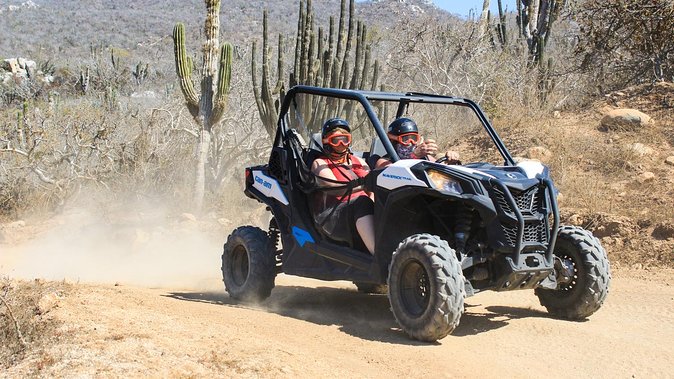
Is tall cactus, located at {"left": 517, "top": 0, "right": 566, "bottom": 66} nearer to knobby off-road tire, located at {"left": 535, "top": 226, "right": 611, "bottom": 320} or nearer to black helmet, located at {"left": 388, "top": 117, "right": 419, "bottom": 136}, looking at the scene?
black helmet, located at {"left": 388, "top": 117, "right": 419, "bottom": 136}

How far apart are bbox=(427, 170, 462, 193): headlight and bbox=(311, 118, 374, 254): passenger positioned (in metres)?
0.82

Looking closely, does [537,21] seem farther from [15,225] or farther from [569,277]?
[569,277]

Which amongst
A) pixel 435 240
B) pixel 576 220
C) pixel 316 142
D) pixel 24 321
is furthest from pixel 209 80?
pixel 24 321

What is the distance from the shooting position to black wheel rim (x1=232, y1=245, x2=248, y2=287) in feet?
26.5

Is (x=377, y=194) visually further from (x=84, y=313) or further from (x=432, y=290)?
(x=84, y=313)

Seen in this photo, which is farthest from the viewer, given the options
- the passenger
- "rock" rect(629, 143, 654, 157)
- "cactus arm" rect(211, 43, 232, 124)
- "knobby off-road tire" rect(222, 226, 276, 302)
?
"cactus arm" rect(211, 43, 232, 124)

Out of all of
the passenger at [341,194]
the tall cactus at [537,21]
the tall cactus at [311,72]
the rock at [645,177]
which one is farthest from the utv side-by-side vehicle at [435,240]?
the tall cactus at [537,21]

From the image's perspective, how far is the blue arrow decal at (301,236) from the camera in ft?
23.5

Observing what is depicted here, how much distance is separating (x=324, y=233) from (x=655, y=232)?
500 centimetres

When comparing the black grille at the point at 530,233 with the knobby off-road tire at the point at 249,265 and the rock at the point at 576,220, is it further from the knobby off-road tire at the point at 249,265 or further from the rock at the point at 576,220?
the rock at the point at 576,220

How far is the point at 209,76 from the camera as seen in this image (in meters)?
15.0

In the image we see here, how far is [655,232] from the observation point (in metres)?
10.0

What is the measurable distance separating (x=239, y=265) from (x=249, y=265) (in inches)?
17.2

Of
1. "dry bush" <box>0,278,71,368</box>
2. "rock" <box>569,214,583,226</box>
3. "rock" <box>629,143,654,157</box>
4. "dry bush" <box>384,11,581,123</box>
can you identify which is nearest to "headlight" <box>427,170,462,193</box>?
"dry bush" <box>0,278,71,368</box>
